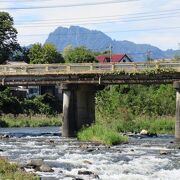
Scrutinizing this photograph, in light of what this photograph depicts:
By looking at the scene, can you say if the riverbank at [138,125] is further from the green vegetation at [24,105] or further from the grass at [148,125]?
the green vegetation at [24,105]

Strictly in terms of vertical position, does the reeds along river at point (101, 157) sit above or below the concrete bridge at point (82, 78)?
below

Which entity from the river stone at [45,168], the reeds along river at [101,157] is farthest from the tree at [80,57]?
the river stone at [45,168]

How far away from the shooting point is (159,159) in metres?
35.2

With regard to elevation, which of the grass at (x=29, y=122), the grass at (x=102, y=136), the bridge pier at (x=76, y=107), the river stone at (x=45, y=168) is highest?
the bridge pier at (x=76, y=107)

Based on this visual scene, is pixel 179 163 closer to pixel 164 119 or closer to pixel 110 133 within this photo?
pixel 110 133

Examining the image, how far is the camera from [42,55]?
13450 centimetres

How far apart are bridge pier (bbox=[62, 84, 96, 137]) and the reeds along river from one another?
2984 millimetres

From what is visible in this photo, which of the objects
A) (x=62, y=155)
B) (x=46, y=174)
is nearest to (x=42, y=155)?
(x=62, y=155)

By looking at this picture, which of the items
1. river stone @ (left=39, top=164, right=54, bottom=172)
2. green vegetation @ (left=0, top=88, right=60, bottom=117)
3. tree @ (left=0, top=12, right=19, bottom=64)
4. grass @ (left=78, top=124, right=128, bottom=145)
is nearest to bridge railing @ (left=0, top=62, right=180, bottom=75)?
grass @ (left=78, top=124, right=128, bottom=145)

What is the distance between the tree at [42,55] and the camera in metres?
134

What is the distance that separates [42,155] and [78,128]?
1710cm

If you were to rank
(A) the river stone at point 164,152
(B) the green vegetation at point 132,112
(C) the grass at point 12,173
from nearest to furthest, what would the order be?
1. (C) the grass at point 12,173
2. (A) the river stone at point 164,152
3. (B) the green vegetation at point 132,112

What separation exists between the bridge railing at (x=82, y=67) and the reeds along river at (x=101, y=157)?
6.79 m

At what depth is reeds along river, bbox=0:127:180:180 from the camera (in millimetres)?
28781
